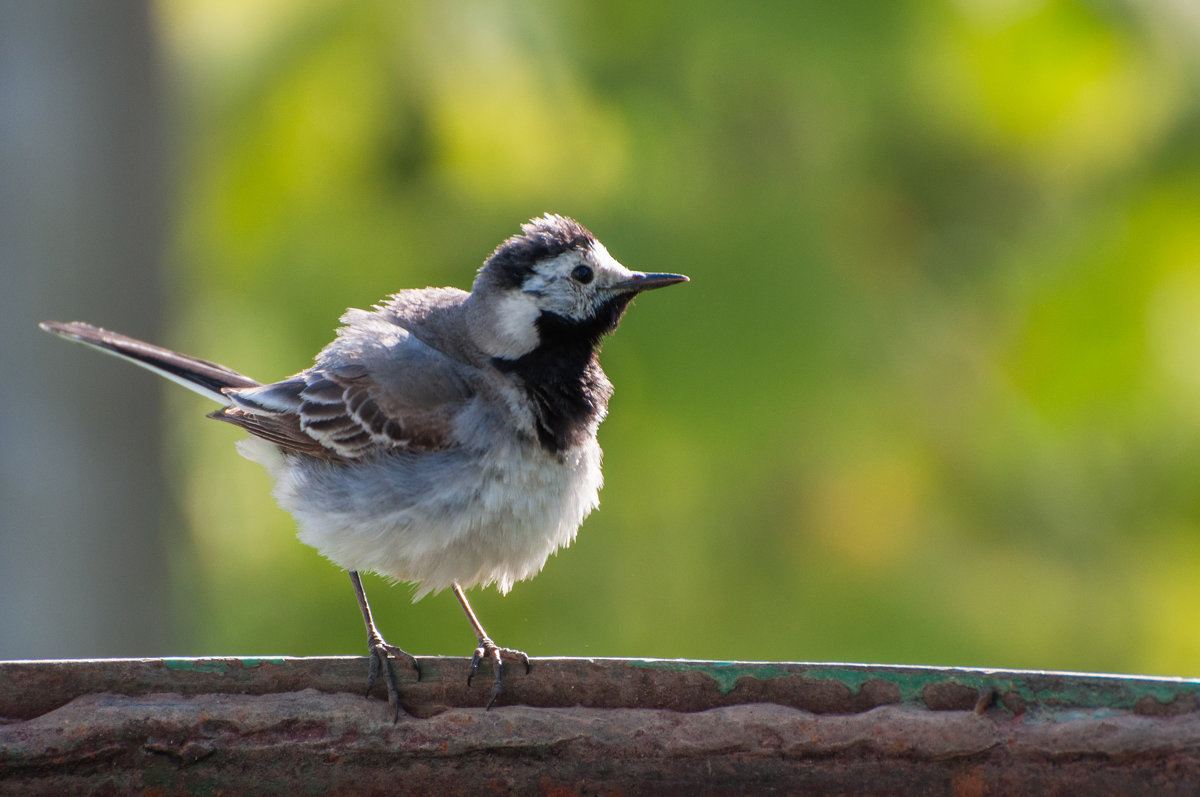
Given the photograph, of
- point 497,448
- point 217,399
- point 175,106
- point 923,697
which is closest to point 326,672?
point 497,448

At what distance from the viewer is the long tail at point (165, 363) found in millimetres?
4652

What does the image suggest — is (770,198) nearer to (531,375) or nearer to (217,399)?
(531,375)

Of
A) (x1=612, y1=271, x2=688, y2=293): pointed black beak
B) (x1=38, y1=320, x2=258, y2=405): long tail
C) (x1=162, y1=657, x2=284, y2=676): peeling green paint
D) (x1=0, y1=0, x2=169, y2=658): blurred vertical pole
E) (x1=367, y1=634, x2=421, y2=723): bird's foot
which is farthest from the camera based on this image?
(x1=0, y1=0, x2=169, y2=658): blurred vertical pole

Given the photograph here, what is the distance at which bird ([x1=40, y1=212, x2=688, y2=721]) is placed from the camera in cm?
392

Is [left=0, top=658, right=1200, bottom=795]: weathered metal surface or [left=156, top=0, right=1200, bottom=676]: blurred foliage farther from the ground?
[left=156, top=0, right=1200, bottom=676]: blurred foliage

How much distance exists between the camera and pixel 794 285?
223 inches

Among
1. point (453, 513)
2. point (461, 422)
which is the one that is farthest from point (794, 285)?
point (453, 513)

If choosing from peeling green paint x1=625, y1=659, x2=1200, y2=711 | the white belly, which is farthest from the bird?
peeling green paint x1=625, y1=659, x2=1200, y2=711

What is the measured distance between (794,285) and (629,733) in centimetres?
330

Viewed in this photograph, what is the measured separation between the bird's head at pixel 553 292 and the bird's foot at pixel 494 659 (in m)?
1.09

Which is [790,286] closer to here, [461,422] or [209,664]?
[461,422]

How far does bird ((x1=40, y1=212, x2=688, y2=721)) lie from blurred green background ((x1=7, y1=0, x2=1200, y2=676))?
140 cm

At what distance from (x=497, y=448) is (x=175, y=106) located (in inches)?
128

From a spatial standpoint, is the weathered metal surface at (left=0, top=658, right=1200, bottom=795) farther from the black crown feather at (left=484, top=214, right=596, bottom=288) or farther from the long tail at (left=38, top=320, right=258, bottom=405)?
the long tail at (left=38, top=320, right=258, bottom=405)
